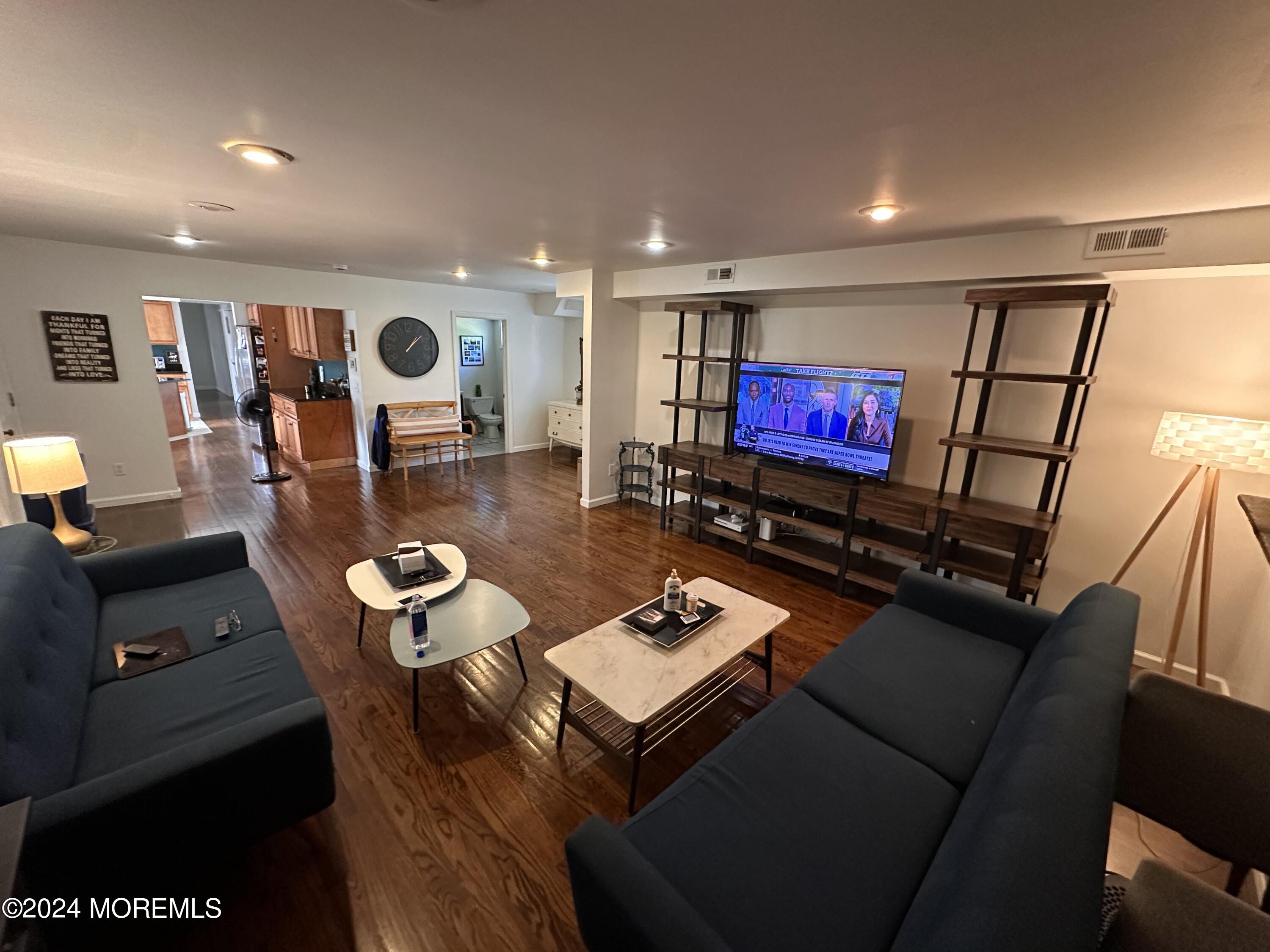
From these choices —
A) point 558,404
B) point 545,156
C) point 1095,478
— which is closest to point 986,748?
point 1095,478

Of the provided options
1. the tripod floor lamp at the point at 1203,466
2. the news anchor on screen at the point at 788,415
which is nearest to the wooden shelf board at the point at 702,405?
the news anchor on screen at the point at 788,415

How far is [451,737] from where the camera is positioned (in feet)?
7.09

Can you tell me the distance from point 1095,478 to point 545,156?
322 cm

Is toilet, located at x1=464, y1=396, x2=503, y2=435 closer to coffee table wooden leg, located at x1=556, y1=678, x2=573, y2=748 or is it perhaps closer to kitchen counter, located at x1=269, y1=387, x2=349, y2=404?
kitchen counter, located at x1=269, y1=387, x2=349, y2=404

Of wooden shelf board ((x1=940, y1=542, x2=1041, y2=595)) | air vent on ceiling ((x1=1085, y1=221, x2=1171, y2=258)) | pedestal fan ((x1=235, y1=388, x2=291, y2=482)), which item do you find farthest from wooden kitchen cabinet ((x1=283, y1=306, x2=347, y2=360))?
air vent on ceiling ((x1=1085, y1=221, x2=1171, y2=258))

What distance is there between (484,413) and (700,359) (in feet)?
18.0

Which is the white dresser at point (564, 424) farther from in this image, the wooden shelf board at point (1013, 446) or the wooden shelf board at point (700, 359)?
the wooden shelf board at point (1013, 446)

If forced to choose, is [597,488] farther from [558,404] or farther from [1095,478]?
[1095,478]

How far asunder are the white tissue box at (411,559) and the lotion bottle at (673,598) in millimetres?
1345

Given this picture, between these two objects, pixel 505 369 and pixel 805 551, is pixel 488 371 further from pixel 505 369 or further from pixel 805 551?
pixel 805 551

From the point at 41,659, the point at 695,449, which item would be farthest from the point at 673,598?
the point at 695,449

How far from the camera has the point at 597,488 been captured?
17.3 ft

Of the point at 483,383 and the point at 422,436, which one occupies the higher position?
the point at 483,383

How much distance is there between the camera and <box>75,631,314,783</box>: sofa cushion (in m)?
1.51
